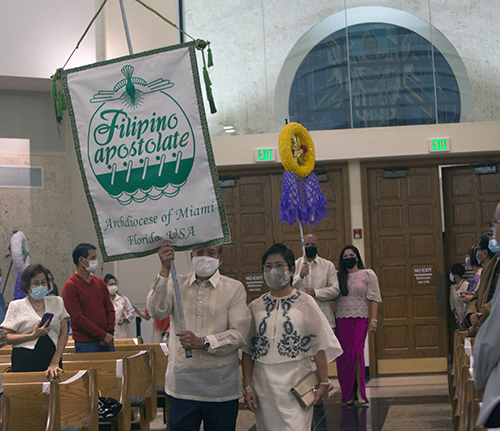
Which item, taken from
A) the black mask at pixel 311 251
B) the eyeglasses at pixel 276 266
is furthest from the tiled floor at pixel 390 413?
the eyeglasses at pixel 276 266

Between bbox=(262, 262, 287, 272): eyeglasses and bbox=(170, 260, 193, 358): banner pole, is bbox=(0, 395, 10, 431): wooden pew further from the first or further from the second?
bbox=(262, 262, 287, 272): eyeglasses

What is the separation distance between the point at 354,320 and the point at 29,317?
140 inches

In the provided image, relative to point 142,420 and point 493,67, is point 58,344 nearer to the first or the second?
point 142,420

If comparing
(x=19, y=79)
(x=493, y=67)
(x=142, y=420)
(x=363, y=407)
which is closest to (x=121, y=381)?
(x=142, y=420)

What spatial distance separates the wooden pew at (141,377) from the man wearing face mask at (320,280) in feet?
6.97

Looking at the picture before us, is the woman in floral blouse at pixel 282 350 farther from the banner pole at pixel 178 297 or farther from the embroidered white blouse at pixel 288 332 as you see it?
the banner pole at pixel 178 297

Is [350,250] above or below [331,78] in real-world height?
below

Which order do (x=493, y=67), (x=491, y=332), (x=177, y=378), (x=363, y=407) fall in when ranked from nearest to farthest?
(x=491, y=332)
(x=177, y=378)
(x=363, y=407)
(x=493, y=67)

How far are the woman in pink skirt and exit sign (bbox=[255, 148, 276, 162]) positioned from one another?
2752 mm

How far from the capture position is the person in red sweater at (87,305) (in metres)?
5.39

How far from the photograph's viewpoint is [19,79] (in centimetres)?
955

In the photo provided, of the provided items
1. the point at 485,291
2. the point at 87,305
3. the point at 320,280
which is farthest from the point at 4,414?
the point at 320,280

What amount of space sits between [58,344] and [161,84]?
246 centimetres

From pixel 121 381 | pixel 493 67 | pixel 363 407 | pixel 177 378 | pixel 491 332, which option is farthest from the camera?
pixel 493 67
